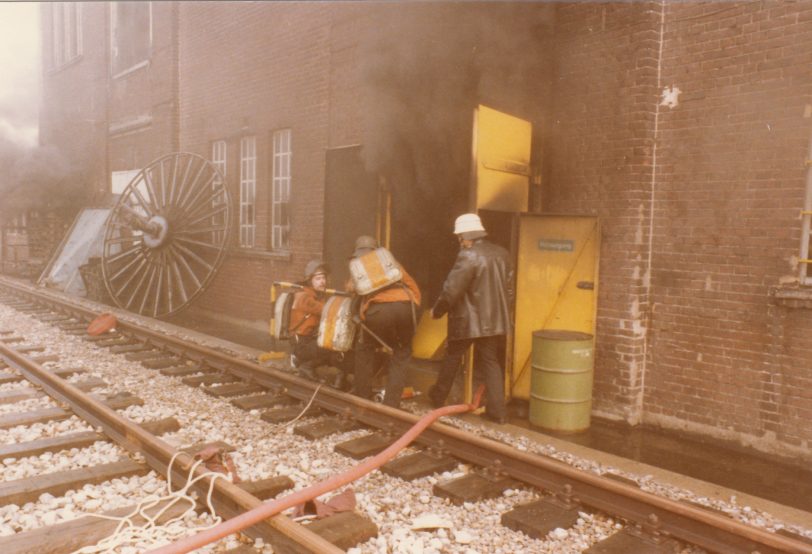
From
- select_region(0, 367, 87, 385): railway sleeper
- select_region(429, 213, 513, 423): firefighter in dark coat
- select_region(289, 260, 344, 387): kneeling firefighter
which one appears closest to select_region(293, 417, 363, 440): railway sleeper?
select_region(289, 260, 344, 387): kneeling firefighter

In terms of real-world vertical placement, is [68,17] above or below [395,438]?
above

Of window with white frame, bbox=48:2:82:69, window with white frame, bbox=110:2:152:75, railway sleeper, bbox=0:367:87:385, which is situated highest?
window with white frame, bbox=48:2:82:69

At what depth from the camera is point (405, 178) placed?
768 cm

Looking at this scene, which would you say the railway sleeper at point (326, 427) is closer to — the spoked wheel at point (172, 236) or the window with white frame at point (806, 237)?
the window with white frame at point (806, 237)

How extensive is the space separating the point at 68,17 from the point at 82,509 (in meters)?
22.1

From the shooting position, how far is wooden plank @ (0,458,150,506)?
3.86 metres

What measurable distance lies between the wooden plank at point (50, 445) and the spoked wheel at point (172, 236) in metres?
7.38

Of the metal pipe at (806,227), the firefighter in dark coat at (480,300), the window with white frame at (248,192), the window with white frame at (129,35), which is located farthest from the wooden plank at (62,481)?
the window with white frame at (129,35)

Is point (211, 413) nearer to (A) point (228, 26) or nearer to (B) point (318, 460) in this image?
(B) point (318, 460)

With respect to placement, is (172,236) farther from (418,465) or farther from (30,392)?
(418,465)

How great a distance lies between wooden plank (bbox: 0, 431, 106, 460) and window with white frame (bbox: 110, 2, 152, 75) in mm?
13223

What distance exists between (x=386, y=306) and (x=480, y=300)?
2.97 feet

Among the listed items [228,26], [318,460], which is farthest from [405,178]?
[228,26]

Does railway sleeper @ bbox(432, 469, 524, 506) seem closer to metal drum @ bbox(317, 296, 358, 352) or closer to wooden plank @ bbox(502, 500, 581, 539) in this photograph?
wooden plank @ bbox(502, 500, 581, 539)
